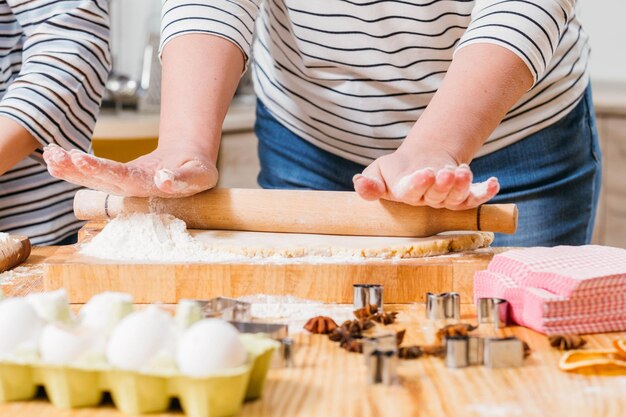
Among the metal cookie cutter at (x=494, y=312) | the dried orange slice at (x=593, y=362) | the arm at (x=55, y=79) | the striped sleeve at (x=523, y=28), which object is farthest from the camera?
the arm at (x=55, y=79)

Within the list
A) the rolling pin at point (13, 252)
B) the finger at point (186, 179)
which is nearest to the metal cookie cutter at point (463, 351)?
the finger at point (186, 179)

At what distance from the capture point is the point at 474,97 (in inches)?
41.5

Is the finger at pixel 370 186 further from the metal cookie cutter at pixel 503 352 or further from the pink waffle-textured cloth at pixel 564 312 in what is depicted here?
the metal cookie cutter at pixel 503 352

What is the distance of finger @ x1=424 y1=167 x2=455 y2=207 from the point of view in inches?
37.7

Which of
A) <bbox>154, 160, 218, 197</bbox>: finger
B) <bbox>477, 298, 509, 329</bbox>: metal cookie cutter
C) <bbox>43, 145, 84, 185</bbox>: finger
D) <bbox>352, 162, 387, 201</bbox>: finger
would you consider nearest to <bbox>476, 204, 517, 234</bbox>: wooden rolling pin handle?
<bbox>352, 162, 387, 201</bbox>: finger

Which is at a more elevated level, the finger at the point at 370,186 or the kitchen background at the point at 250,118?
the kitchen background at the point at 250,118

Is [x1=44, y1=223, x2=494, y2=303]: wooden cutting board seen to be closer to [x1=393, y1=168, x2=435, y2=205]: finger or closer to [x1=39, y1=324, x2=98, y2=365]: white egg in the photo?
[x1=393, y1=168, x2=435, y2=205]: finger

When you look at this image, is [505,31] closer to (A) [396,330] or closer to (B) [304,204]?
(B) [304,204]

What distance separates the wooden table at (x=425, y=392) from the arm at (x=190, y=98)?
14.9 inches

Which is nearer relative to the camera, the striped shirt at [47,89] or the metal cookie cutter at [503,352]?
the metal cookie cutter at [503,352]

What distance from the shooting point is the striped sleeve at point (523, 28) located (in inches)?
41.9

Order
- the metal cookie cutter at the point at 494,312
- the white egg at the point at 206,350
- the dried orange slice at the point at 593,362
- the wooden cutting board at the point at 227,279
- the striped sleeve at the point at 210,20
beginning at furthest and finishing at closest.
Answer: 1. the striped sleeve at the point at 210,20
2. the wooden cutting board at the point at 227,279
3. the metal cookie cutter at the point at 494,312
4. the dried orange slice at the point at 593,362
5. the white egg at the point at 206,350

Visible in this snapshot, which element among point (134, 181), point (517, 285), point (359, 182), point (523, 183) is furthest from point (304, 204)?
point (523, 183)

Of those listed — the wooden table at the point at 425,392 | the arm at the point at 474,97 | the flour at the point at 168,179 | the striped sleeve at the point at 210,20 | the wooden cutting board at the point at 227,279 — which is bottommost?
the wooden table at the point at 425,392
